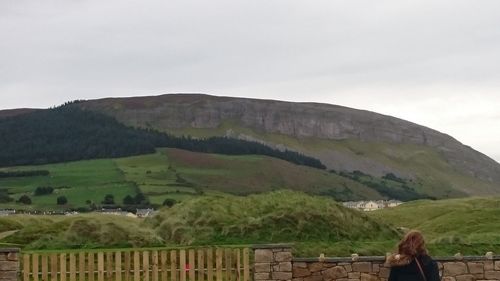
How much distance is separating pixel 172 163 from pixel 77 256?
125780 mm

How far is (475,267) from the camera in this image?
18.5 metres

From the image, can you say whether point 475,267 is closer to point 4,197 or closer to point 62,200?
point 62,200

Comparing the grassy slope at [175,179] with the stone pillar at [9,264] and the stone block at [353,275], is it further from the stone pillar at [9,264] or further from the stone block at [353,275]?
the stone pillar at [9,264]

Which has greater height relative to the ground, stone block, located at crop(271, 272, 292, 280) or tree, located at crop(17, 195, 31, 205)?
stone block, located at crop(271, 272, 292, 280)

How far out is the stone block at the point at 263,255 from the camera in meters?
17.7

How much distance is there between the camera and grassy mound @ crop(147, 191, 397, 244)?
23.3 metres

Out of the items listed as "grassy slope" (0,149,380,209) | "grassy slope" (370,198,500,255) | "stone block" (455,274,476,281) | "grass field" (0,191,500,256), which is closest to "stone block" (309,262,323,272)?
"grass field" (0,191,500,256)

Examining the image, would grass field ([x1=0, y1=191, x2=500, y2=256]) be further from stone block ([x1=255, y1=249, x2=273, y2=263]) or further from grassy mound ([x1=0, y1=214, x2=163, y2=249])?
stone block ([x1=255, y1=249, x2=273, y2=263])

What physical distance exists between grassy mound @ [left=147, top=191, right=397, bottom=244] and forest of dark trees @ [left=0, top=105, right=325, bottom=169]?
125m

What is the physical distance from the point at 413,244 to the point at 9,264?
31.7 feet

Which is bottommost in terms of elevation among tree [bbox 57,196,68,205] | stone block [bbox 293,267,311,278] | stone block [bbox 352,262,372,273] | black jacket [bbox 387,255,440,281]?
tree [bbox 57,196,68,205]

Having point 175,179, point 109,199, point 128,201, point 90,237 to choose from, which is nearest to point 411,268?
point 90,237

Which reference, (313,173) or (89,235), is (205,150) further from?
(89,235)

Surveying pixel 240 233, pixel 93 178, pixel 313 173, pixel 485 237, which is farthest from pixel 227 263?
pixel 313 173
